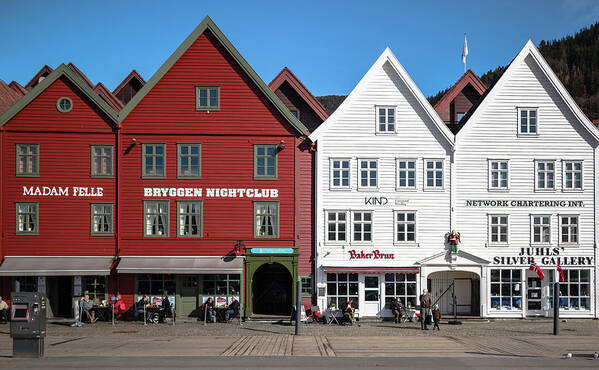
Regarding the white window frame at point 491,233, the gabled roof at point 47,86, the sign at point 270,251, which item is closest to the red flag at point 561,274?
the white window frame at point 491,233

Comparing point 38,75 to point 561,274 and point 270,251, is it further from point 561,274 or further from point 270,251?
point 561,274

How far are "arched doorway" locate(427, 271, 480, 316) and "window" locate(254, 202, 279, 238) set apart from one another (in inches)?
344

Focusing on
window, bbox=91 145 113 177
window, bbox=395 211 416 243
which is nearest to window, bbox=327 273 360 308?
window, bbox=395 211 416 243

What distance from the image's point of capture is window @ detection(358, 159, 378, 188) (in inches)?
1206

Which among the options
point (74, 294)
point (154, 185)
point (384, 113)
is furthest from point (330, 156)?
point (74, 294)

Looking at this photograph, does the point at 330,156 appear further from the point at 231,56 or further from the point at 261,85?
the point at 231,56

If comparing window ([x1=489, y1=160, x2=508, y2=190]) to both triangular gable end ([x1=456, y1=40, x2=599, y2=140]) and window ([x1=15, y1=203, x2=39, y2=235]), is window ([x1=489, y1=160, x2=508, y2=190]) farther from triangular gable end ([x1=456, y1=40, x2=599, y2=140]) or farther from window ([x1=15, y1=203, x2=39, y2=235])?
window ([x1=15, y1=203, x2=39, y2=235])

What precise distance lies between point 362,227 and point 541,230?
9429mm

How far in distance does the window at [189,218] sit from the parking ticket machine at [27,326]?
11.7 m

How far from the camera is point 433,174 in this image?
101 feet

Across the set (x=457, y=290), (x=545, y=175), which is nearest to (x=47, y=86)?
(x=457, y=290)

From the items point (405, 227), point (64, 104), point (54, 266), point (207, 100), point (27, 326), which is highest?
point (207, 100)

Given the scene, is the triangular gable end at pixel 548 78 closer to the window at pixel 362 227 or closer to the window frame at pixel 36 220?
the window at pixel 362 227

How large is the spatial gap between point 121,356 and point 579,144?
25276 millimetres
